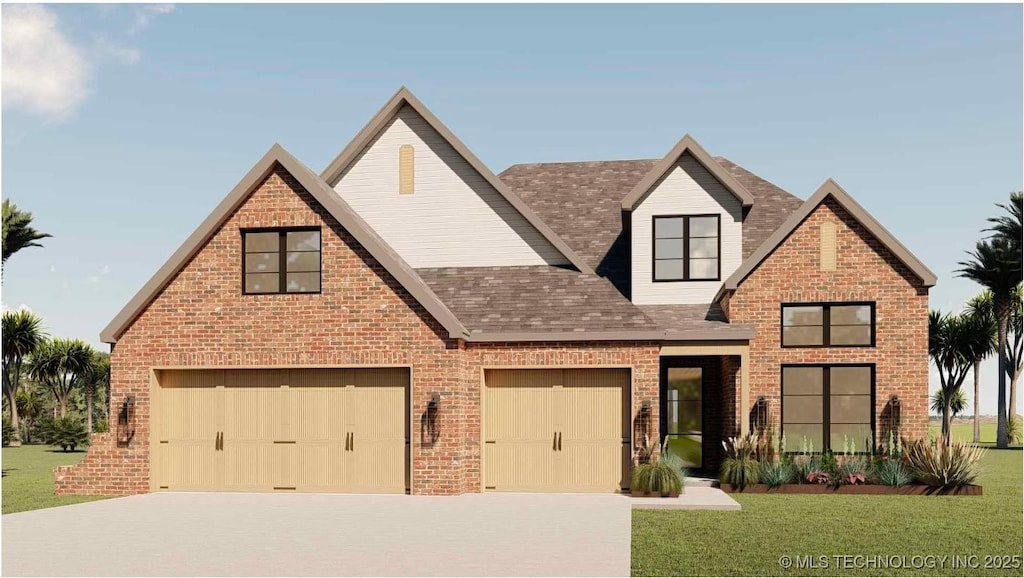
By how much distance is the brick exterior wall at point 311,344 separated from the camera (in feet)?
63.4

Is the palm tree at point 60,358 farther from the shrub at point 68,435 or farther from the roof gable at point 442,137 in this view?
the roof gable at point 442,137

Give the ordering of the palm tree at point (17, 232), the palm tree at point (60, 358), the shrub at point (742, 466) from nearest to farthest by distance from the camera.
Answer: the shrub at point (742, 466) → the palm tree at point (17, 232) → the palm tree at point (60, 358)

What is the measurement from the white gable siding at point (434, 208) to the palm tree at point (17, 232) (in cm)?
2032

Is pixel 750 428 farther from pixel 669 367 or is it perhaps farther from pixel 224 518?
pixel 224 518

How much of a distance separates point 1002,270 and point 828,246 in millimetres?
32994

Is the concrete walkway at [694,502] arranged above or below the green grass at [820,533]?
below

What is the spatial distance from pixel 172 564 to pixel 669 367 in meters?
15.7

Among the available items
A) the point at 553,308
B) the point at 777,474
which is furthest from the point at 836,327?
the point at 553,308

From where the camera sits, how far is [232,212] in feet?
66.1

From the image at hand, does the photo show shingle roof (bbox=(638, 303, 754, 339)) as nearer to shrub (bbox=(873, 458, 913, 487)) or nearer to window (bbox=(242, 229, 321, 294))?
shrub (bbox=(873, 458, 913, 487))

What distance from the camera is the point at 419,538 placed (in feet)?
44.0

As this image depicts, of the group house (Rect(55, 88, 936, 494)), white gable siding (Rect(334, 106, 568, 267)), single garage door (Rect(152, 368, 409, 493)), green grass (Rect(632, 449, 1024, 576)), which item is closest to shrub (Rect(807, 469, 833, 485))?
green grass (Rect(632, 449, 1024, 576))

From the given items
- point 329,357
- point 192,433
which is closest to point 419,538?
point 329,357

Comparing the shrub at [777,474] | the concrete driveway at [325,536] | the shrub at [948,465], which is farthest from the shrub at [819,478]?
the concrete driveway at [325,536]
